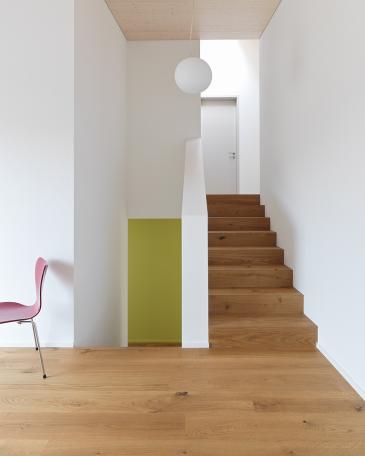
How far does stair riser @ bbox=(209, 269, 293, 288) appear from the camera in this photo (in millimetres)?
4020

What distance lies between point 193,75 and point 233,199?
6.86 ft

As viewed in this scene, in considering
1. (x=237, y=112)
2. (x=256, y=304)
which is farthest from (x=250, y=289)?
(x=237, y=112)

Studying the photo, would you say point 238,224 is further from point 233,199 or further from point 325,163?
point 325,163

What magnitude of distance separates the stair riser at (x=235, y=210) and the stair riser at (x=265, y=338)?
2.20 meters

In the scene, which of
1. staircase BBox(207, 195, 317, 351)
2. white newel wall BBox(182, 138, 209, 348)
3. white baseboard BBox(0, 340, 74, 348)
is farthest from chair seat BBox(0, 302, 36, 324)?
staircase BBox(207, 195, 317, 351)

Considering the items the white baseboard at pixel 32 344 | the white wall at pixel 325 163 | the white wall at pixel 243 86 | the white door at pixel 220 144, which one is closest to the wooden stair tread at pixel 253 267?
the white wall at pixel 325 163

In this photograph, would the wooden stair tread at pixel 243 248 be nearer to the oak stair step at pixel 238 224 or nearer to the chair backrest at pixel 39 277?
the oak stair step at pixel 238 224

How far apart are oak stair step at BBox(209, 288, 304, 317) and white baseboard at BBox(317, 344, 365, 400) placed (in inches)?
19.2

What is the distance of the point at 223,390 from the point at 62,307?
4.63 feet

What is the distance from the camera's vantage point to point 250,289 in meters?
3.94

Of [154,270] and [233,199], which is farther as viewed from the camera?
[154,270]

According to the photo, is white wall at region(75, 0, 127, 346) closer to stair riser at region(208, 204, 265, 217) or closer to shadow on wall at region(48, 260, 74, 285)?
shadow on wall at region(48, 260, 74, 285)

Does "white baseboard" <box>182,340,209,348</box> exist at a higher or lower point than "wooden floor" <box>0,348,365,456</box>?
higher

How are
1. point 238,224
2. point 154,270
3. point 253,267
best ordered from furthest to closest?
1. point 154,270
2. point 238,224
3. point 253,267
